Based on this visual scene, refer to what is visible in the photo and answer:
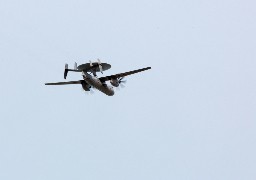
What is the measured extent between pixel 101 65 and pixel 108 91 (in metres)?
6.00

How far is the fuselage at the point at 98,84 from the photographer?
413ft

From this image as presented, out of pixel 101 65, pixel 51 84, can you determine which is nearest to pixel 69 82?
pixel 51 84

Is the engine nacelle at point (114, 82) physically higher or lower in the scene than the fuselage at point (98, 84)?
higher

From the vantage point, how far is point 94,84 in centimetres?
12700

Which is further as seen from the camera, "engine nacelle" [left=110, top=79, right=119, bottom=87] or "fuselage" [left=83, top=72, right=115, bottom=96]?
"engine nacelle" [left=110, top=79, right=119, bottom=87]

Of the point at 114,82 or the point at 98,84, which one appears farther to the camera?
the point at 114,82

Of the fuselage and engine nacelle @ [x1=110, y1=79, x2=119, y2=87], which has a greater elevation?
engine nacelle @ [x1=110, y1=79, x2=119, y2=87]

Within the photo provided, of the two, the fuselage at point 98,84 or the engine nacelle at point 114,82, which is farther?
the engine nacelle at point 114,82

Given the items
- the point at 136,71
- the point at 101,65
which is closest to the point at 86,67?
the point at 101,65

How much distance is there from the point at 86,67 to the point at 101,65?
2.84 metres

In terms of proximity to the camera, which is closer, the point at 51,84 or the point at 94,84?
the point at 94,84

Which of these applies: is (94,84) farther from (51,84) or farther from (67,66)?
(51,84)

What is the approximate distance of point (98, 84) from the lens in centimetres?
12750

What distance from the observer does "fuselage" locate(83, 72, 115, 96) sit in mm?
125938
